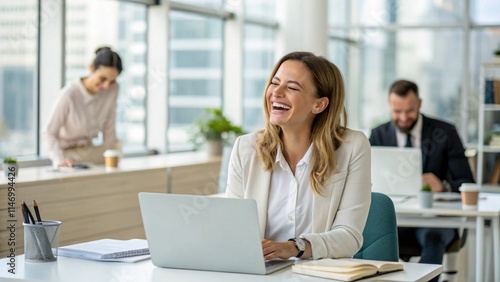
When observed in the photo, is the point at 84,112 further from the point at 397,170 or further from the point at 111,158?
the point at 397,170

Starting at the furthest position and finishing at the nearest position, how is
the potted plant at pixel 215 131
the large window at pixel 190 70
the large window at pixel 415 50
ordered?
1. the large window at pixel 415 50
2. the large window at pixel 190 70
3. the potted plant at pixel 215 131

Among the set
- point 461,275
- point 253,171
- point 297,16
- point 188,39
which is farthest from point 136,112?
point 253,171

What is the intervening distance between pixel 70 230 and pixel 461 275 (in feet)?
8.20

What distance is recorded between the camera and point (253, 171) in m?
3.01

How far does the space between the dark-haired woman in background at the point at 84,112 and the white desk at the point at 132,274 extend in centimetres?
308

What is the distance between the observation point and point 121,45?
7398 mm

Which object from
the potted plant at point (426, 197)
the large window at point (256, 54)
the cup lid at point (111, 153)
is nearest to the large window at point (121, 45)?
the cup lid at point (111, 153)

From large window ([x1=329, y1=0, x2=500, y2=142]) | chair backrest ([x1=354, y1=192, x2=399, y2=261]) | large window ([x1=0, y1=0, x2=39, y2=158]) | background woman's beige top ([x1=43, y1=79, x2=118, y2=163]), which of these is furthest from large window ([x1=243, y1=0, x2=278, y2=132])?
chair backrest ([x1=354, y1=192, x2=399, y2=261])

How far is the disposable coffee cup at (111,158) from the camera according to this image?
5.91m

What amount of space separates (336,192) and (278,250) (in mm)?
391

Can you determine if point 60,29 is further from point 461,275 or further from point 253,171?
point 253,171

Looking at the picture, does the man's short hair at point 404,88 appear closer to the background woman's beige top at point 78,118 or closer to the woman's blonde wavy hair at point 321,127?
the background woman's beige top at point 78,118

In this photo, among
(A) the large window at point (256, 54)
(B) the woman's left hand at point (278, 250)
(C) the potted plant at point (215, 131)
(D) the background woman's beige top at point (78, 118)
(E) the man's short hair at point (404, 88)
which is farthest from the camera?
(A) the large window at point (256, 54)

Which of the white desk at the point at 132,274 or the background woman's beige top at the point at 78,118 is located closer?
the white desk at the point at 132,274
